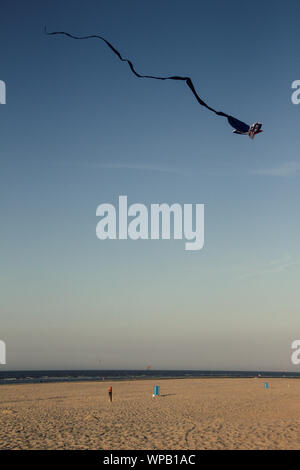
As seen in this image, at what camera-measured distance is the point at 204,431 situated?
14.0m

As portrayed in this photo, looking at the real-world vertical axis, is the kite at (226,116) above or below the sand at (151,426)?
above

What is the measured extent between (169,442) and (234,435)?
2602 mm

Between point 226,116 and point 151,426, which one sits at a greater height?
point 226,116

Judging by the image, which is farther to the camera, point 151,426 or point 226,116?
point 151,426

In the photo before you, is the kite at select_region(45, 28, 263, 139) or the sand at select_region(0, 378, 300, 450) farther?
the sand at select_region(0, 378, 300, 450)

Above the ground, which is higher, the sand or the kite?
the kite

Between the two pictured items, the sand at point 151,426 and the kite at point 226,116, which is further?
the sand at point 151,426
